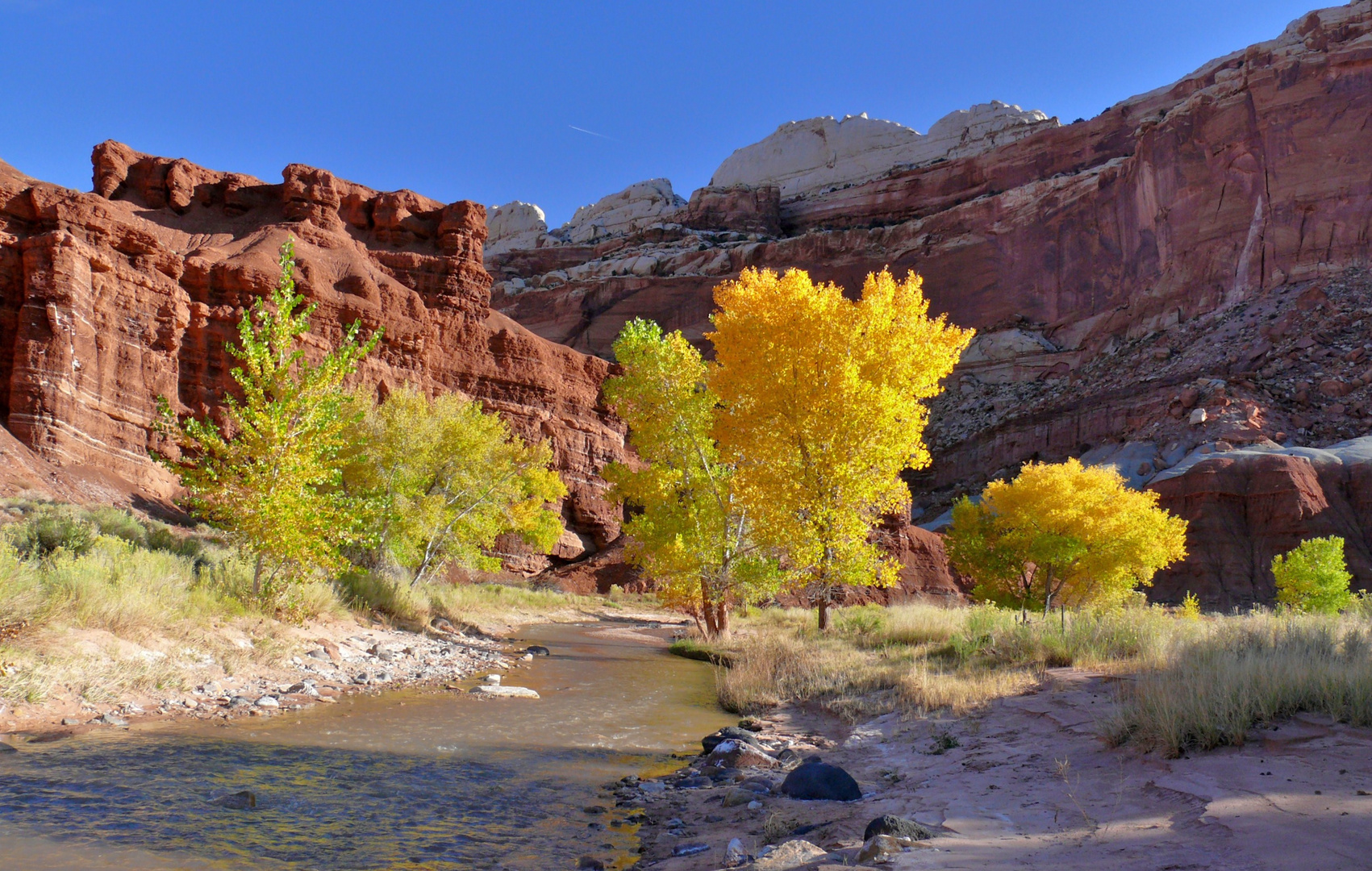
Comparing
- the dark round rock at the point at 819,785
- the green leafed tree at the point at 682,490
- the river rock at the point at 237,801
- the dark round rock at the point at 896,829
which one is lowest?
→ the dark round rock at the point at 819,785

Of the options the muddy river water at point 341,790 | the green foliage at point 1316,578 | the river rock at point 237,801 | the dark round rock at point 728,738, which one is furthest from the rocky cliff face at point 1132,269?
the river rock at point 237,801

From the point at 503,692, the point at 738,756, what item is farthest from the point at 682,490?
the point at 738,756

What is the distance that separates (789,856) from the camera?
439 centimetres

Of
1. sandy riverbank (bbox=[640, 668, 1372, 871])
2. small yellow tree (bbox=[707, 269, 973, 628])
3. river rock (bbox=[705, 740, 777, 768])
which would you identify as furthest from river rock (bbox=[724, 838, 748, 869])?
small yellow tree (bbox=[707, 269, 973, 628])

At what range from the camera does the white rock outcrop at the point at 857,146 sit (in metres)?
112

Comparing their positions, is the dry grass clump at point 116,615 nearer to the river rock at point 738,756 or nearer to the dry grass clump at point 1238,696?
the river rock at point 738,756

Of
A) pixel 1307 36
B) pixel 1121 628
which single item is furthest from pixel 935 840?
pixel 1307 36

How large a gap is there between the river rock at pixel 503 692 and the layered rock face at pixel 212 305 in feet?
71.4

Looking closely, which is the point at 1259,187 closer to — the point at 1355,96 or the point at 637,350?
the point at 1355,96

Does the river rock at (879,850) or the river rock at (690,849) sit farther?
the river rock at (690,849)

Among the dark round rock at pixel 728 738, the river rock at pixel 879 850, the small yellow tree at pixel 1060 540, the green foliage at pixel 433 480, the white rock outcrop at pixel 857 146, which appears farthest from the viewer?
the white rock outcrop at pixel 857 146

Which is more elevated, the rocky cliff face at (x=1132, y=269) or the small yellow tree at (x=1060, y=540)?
the rocky cliff face at (x=1132, y=269)

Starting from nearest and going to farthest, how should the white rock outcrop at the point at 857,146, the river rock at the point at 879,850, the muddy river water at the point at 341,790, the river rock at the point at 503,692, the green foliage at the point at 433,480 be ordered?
the river rock at the point at 879,850, the muddy river water at the point at 341,790, the river rock at the point at 503,692, the green foliage at the point at 433,480, the white rock outcrop at the point at 857,146

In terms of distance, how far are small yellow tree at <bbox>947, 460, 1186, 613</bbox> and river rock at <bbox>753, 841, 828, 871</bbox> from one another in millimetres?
22734
